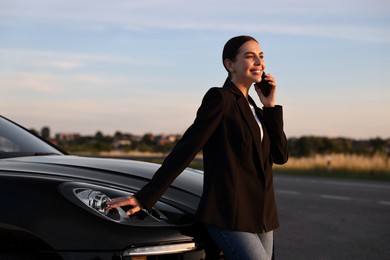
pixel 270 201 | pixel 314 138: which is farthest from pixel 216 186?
pixel 314 138

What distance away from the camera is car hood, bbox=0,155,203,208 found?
346cm

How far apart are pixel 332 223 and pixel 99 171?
5498 mm

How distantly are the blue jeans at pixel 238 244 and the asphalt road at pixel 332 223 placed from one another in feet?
10.4

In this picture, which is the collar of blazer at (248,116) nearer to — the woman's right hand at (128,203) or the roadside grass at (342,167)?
the woman's right hand at (128,203)

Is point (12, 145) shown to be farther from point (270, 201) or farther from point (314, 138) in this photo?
point (314, 138)

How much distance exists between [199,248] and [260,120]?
703 millimetres

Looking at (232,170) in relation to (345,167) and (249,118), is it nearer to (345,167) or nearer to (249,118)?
(249,118)

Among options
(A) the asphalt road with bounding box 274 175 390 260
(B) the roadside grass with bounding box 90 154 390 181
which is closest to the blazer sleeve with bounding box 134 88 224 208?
(A) the asphalt road with bounding box 274 175 390 260

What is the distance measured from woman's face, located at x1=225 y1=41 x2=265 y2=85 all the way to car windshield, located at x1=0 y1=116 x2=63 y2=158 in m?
1.78

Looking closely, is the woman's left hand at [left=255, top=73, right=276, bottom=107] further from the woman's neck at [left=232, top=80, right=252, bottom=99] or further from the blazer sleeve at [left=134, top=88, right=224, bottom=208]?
the blazer sleeve at [left=134, top=88, right=224, bottom=208]

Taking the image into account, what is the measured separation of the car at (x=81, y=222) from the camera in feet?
9.37

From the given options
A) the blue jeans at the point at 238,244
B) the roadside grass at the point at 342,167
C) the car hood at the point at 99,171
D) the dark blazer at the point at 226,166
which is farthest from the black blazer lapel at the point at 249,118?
the roadside grass at the point at 342,167

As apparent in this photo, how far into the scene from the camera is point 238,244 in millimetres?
2865

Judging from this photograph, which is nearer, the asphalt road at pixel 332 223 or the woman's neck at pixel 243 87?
the woman's neck at pixel 243 87
